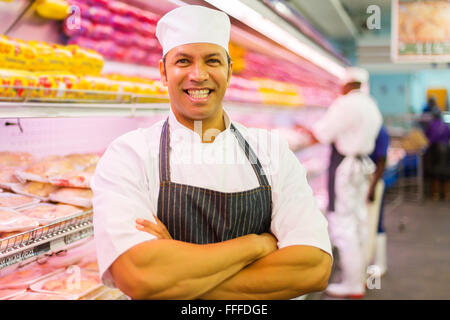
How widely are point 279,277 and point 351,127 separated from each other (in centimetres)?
272

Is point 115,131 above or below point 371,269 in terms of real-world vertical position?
above

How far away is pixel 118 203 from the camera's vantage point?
119 cm

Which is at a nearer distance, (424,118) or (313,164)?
(313,164)

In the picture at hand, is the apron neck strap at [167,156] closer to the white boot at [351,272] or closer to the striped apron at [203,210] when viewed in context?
the striped apron at [203,210]

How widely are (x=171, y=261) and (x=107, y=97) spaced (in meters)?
1.02

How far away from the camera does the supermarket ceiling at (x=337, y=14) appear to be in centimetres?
651

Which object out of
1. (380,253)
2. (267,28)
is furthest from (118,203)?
(380,253)

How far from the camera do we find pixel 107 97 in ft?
6.28

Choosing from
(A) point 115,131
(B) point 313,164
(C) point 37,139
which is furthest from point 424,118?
(C) point 37,139

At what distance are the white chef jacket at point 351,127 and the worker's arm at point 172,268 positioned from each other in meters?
2.70

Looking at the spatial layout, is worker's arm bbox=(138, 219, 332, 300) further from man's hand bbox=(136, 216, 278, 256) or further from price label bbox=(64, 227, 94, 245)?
price label bbox=(64, 227, 94, 245)

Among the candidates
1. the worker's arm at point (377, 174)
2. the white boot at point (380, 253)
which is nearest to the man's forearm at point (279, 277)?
the worker's arm at point (377, 174)
